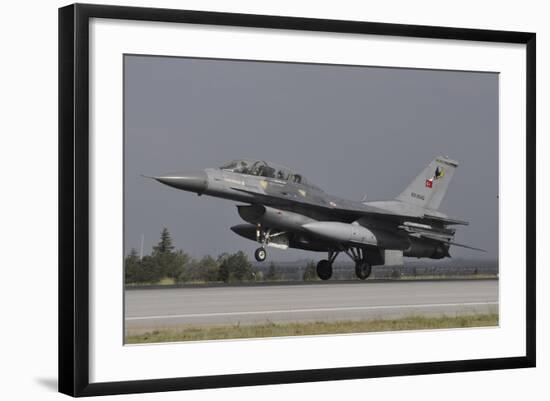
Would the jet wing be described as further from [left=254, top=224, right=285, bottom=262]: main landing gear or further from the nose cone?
the nose cone

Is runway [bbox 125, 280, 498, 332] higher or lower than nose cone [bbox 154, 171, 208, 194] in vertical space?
lower

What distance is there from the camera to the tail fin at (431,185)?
17.0 meters

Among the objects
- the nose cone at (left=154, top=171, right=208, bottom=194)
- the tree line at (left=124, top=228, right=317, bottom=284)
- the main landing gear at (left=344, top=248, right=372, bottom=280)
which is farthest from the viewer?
the main landing gear at (left=344, top=248, right=372, bottom=280)

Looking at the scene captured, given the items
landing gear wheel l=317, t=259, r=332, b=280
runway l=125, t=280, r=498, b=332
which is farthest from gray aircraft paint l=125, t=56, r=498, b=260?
runway l=125, t=280, r=498, b=332

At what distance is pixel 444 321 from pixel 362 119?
3663mm

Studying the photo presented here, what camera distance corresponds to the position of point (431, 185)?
17.1 m

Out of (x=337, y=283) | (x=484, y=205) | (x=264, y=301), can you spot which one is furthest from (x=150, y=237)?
(x=484, y=205)

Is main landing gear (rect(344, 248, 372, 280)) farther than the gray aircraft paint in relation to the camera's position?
Yes

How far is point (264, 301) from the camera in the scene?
51.6ft

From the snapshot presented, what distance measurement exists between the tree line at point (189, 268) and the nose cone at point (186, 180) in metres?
0.75

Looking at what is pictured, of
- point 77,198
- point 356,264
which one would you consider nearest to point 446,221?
point 356,264

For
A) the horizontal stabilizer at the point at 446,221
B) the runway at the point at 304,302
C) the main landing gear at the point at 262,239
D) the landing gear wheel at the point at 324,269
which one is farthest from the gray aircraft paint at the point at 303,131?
the runway at the point at 304,302

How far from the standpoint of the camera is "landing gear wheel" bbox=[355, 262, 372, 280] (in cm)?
1686

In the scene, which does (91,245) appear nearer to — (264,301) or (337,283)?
(264,301)
